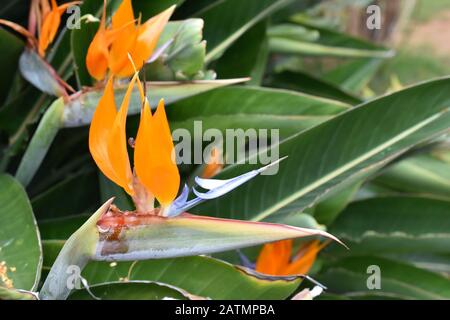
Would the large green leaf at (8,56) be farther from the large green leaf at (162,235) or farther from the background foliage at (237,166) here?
the large green leaf at (162,235)

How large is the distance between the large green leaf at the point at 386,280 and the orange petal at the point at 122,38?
0.56m

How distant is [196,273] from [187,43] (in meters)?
0.28

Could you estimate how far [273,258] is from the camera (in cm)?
96


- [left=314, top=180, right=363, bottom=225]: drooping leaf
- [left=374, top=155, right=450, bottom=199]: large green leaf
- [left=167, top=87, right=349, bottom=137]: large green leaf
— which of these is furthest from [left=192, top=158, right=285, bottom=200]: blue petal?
[left=374, top=155, right=450, bottom=199]: large green leaf

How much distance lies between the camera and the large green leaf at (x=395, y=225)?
1.19 meters

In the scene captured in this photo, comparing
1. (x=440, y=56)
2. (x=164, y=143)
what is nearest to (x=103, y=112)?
(x=164, y=143)

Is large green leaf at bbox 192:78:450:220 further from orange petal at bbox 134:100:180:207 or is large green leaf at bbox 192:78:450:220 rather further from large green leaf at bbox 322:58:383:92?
large green leaf at bbox 322:58:383:92

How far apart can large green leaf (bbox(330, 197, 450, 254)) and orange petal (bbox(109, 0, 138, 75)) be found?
1.87 ft

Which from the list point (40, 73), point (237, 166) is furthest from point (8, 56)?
point (237, 166)

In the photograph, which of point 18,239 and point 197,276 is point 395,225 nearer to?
point 197,276

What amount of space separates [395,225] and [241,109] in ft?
1.24

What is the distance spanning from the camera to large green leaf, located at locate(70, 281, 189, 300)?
78cm

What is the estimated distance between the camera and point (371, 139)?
3.10ft

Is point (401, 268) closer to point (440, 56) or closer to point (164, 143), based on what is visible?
point (164, 143)
